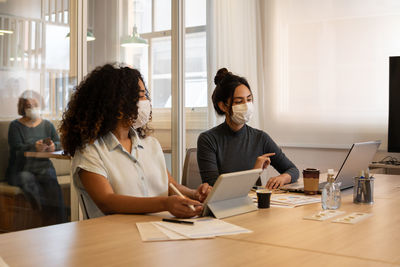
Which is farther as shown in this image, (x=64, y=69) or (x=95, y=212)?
(x=64, y=69)

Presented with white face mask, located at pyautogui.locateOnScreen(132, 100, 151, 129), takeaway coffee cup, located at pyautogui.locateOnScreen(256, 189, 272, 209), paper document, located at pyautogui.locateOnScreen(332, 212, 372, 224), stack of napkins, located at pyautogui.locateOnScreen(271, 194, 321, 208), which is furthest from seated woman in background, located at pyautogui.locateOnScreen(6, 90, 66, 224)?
paper document, located at pyautogui.locateOnScreen(332, 212, 372, 224)

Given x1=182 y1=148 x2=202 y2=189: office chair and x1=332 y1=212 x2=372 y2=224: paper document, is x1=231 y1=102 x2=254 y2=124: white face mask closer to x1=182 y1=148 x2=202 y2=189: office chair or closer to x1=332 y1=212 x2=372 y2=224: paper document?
x1=182 y1=148 x2=202 y2=189: office chair

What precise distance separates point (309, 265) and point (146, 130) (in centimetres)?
128

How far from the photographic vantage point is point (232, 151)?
2846 mm

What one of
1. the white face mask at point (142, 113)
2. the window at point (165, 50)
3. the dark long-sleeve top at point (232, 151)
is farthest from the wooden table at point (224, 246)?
the window at point (165, 50)

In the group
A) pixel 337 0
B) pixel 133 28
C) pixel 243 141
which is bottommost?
pixel 243 141

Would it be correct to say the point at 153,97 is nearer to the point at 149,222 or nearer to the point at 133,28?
the point at 133,28

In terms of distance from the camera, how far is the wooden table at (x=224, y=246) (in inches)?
48.0

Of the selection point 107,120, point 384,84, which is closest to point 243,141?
point 107,120

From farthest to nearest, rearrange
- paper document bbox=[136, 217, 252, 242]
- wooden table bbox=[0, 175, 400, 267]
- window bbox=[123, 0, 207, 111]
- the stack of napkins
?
window bbox=[123, 0, 207, 111]
the stack of napkins
paper document bbox=[136, 217, 252, 242]
wooden table bbox=[0, 175, 400, 267]

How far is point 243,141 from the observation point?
9.51 ft

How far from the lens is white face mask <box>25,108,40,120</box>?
310 centimetres

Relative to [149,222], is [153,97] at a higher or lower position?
higher

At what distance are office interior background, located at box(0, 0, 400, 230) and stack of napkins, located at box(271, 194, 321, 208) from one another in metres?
1.84
